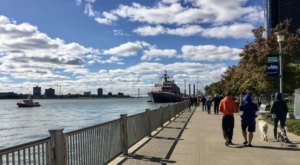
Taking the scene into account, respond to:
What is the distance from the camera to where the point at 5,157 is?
580cm

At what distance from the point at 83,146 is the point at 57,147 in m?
1.67

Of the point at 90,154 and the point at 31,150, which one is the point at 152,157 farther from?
the point at 31,150

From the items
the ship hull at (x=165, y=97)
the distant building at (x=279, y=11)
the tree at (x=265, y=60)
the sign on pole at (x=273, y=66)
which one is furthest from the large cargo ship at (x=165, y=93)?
the sign on pole at (x=273, y=66)

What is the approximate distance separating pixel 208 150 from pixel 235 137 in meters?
4.16

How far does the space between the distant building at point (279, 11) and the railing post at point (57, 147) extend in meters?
98.7

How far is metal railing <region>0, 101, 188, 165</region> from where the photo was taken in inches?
247

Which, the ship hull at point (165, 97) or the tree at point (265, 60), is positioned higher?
the tree at point (265, 60)

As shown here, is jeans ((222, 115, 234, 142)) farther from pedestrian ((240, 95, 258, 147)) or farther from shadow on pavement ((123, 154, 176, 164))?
shadow on pavement ((123, 154, 176, 164))

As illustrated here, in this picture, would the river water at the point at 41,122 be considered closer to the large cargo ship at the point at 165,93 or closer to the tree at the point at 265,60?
the tree at the point at 265,60

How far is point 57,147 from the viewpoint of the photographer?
23.5ft

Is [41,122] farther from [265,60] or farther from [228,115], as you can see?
[228,115]

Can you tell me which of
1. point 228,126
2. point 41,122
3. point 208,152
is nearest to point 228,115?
point 228,126

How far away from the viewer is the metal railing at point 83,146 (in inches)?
247

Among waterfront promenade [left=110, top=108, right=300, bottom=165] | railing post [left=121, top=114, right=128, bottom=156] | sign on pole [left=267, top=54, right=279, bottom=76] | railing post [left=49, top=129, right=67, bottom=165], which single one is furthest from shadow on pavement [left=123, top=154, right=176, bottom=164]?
sign on pole [left=267, top=54, right=279, bottom=76]
